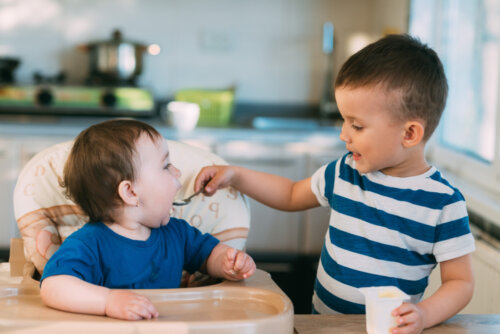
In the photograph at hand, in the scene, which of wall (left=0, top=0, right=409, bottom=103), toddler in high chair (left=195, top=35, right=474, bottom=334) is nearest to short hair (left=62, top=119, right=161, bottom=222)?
toddler in high chair (left=195, top=35, right=474, bottom=334)

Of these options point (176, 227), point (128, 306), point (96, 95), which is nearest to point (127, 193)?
point (176, 227)

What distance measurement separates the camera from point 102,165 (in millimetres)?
1213

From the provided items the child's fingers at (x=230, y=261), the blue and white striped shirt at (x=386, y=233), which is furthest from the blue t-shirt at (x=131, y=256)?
the blue and white striped shirt at (x=386, y=233)

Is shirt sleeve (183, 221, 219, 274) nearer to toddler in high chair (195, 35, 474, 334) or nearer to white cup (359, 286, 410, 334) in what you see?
toddler in high chair (195, 35, 474, 334)

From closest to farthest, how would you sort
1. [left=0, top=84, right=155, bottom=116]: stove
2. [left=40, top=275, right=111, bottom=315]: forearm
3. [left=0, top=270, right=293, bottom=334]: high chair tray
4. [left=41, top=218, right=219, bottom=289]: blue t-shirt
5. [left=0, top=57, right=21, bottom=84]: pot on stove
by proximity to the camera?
[left=0, top=270, right=293, bottom=334]: high chair tray < [left=40, top=275, right=111, bottom=315]: forearm < [left=41, top=218, right=219, bottom=289]: blue t-shirt < [left=0, top=84, right=155, bottom=116]: stove < [left=0, top=57, right=21, bottom=84]: pot on stove

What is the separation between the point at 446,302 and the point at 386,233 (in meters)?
0.20

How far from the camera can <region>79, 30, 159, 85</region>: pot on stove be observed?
138 inches

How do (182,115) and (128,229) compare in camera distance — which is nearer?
(128,229)

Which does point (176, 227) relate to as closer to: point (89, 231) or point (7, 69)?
point (89, 231)

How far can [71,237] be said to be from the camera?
1207 mm

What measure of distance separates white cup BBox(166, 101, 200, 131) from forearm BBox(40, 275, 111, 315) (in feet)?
7.41

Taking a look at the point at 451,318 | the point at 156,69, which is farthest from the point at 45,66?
the point at 451,318

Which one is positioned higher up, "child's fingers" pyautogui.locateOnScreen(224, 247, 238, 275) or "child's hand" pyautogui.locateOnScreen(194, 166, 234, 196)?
"child's hand" pyautogui.locateOnScreen(194, 166, 234, 196)

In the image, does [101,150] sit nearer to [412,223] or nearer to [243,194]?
[243,194]
